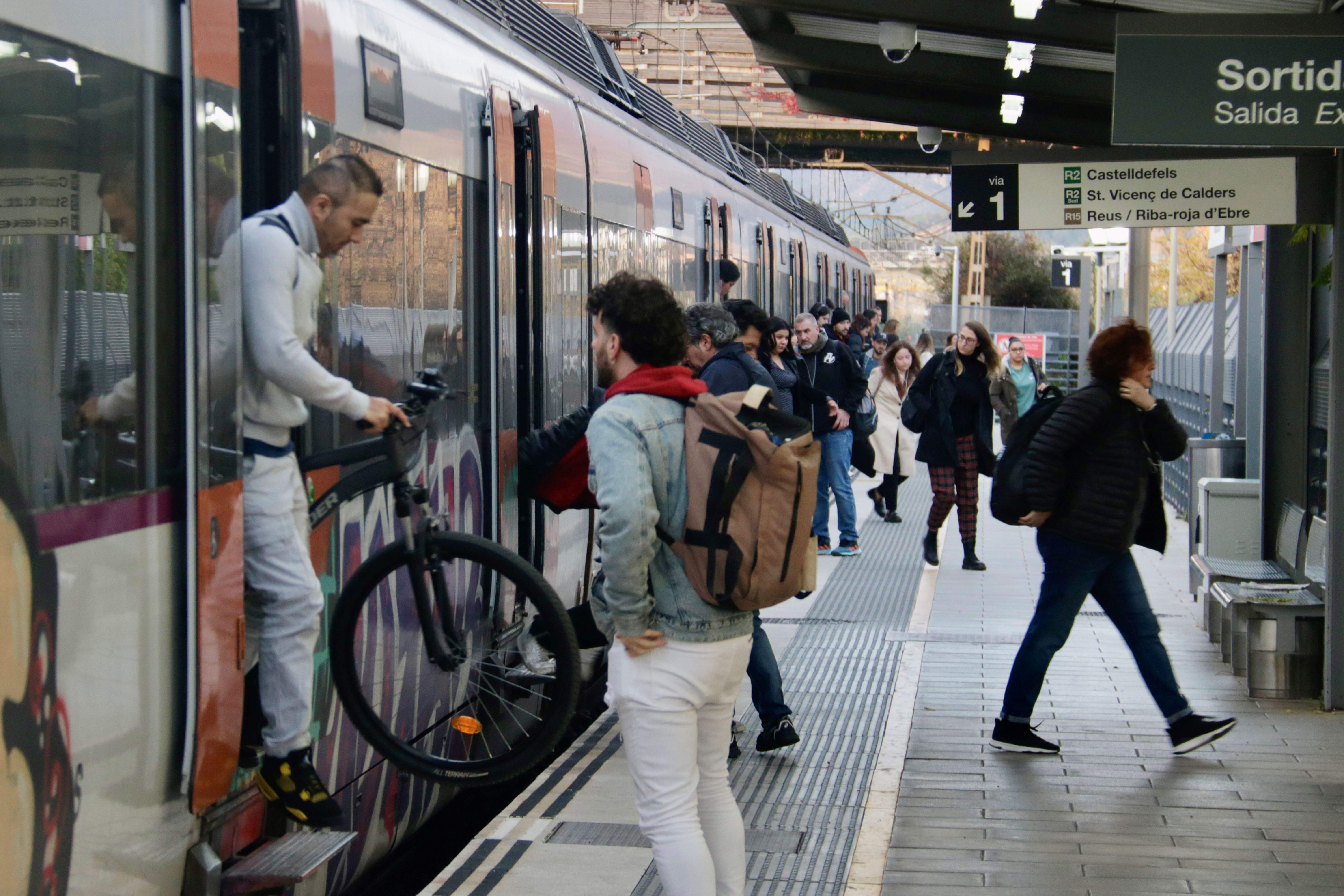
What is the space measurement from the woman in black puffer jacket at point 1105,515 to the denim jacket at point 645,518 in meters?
2.47

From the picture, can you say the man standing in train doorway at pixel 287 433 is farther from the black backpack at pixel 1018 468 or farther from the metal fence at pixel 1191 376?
the metal fence at pixel 1191 376

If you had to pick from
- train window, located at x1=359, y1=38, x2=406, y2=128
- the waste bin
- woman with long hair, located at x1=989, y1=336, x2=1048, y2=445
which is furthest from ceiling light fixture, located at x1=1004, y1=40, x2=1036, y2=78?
train window, located at x1=359, y1=38, x2=406, y2=128

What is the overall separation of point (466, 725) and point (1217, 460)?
6.64m

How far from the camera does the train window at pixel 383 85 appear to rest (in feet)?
13.5

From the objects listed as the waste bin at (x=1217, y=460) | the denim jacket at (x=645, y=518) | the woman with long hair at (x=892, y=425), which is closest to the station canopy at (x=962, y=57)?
the waste bin at (x=1217, y=460)

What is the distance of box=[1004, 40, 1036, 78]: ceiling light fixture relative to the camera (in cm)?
726

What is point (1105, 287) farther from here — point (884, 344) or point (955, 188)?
point (955, 188)

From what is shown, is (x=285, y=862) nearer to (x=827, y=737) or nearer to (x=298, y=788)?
(x=298, y=788)

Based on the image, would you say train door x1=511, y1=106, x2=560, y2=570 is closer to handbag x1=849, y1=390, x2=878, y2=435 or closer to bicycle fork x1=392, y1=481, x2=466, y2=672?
bicycle fork x1=392, y1=481, x2=466, y2=672

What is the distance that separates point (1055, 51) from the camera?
774 cm

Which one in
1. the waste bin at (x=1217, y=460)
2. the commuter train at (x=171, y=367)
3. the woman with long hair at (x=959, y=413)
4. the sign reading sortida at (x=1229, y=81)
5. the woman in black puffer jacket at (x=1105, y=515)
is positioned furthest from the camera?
the woman with long hair at (x=959, y=413)

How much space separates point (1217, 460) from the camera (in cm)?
984

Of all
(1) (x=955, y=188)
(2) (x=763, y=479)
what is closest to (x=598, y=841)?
(2) (x=763, y=479)

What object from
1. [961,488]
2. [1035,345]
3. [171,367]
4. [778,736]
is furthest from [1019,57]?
[1035,345]
